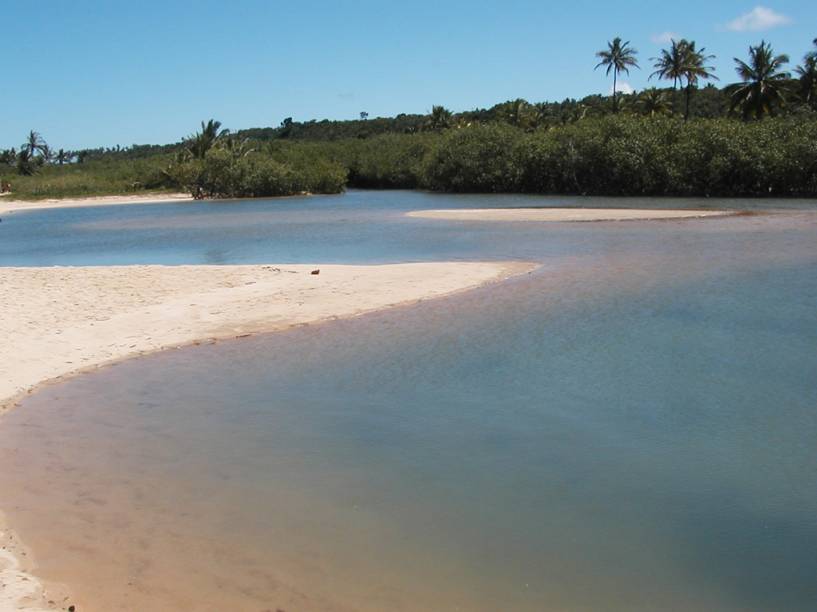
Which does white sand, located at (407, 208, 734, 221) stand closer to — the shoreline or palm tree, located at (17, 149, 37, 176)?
the shoreline

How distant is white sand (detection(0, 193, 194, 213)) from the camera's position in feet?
235

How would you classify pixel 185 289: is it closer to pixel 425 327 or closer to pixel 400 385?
pixel 425 327

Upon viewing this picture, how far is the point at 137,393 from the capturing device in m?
10.8

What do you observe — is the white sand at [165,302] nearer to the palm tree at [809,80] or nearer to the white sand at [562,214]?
the white sand at [562,214]

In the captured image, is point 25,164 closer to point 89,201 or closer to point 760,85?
point 89,201

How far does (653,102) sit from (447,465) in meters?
76.0

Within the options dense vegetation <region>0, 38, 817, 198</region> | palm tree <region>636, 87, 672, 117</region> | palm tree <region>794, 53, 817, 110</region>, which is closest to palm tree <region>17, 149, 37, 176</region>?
dense vegetation <region>0, 38, 817, 198</region>

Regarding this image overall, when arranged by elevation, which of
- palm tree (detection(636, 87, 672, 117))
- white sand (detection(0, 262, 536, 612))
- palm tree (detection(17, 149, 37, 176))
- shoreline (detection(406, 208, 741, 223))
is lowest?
white sand (detection(0, 262, 536, 612))

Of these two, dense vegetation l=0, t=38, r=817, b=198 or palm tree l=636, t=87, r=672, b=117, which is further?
palm tree l=636, t=87, r=672, b=117

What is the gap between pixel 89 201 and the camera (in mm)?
76375

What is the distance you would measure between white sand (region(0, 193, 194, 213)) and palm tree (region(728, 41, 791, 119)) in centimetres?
4396

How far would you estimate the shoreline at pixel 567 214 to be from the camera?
3856cm

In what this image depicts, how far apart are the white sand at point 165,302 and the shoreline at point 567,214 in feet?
56.1

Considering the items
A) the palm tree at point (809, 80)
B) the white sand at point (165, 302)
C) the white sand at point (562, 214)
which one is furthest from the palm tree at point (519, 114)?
the white sand at point (165, 302)
